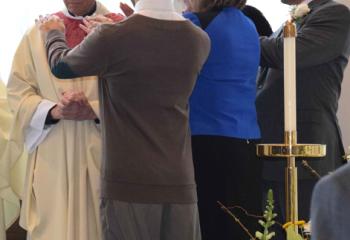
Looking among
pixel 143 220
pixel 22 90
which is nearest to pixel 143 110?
pixel 143 220

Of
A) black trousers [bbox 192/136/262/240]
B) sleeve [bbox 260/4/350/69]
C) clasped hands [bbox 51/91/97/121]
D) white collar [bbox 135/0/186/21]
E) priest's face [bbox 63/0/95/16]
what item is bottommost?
black trousers [bbox 192/136/262/240]

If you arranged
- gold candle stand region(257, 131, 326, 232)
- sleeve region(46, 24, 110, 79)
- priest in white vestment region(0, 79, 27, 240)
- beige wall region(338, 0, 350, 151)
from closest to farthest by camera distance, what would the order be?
gold candle stand region(257, 131, 326, 232) → sleeve region(46, 24, 110, 79) → priest in white vestment region(0, 79, 27, 240) → beige wall region(338, 0, 350, 151)

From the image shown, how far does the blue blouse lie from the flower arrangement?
363 mm

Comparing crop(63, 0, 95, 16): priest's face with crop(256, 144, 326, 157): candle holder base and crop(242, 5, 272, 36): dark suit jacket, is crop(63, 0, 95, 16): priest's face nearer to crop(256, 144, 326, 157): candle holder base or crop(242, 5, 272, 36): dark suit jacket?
crop(242, 5, 272, 36): dark suit jacket

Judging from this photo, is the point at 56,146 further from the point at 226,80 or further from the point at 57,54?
the point at 226,80

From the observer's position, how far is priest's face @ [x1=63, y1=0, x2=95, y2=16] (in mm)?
2330

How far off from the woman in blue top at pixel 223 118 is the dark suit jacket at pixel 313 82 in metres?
0.26

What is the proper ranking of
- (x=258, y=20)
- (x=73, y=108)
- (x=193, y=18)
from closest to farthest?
(x=193, y=18), (x=73, y=108), (x=258, y=20)

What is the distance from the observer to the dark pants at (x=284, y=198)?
7.47 feet

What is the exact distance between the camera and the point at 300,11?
7.45ft

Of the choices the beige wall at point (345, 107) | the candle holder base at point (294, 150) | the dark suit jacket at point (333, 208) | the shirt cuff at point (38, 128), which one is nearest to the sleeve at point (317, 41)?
the shirt cuff at point (38, 128)

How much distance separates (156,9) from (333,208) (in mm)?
1318

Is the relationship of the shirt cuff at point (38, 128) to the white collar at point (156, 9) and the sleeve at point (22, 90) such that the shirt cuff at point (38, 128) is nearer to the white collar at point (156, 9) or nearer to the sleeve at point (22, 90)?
the sleeve at point (22, 90)

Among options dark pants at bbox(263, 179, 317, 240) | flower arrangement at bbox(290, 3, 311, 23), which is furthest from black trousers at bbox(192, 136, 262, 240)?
flower arrangement at bbox(290, 3, 311, 23)
